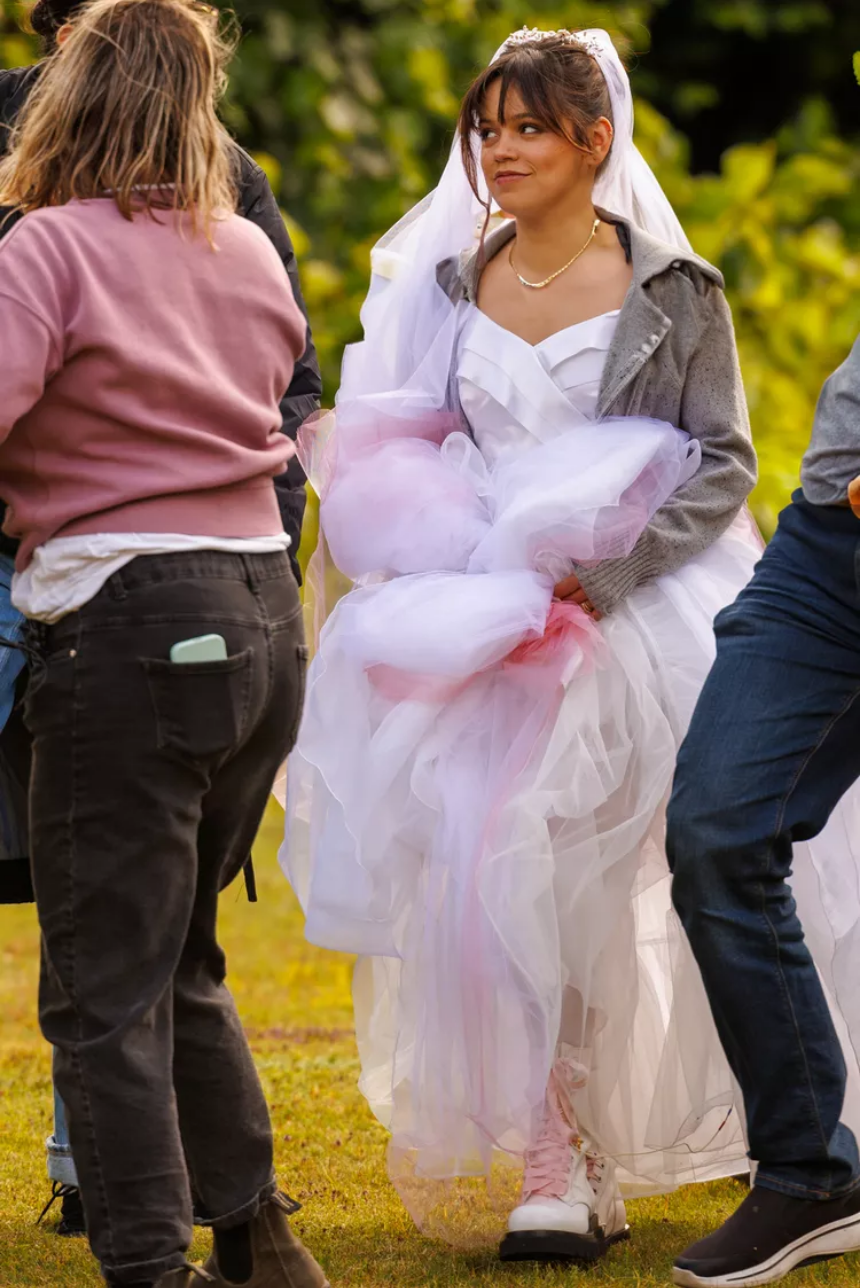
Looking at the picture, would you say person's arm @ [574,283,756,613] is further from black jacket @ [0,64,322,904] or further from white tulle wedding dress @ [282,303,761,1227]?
black jacket @ [0,64,322,904]

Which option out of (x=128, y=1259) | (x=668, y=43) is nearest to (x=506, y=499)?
(x=128, y=1259)

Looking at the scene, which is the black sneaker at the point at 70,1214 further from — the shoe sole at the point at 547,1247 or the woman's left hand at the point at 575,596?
the woman's left hand at the point at 575,596

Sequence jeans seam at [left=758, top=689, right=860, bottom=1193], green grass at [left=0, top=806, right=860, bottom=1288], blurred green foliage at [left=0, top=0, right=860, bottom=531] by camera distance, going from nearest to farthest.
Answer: jeans seam at [left=758, top=689, right=860, bottom=1193] → green grass at [left=0, top=806, right=860, bottom=1288] → blurred green foliage at [left=0, top=0, right=860, bottom=531]

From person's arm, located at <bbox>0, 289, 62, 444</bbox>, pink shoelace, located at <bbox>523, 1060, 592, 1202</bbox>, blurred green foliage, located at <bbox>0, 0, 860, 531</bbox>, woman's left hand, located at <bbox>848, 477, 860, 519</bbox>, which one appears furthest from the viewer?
blurred green foliage, located at <bbox>0, 0, 860, 531</bbox>

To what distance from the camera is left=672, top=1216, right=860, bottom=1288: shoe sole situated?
2.89 metres

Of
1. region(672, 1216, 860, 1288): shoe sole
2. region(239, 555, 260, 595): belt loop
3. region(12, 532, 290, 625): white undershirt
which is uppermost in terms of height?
region(12, 532, 290, 625): white undershirt

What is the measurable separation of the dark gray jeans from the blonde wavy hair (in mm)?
474

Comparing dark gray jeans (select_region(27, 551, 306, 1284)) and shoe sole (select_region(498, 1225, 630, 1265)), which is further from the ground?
dark gray jeans (select_region(27, 551, 306, 1284))

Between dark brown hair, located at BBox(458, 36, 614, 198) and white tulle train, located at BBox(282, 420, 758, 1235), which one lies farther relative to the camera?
dark brown hair, located at BBox(458, 36, 614, 198)

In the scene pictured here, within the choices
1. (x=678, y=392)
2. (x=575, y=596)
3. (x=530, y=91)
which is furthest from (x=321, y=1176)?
(x=530, y=91)

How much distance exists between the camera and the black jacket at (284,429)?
2980 millimetres

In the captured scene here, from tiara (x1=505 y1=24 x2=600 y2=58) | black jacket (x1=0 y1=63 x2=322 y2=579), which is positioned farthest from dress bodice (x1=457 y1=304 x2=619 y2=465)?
tiara (x1=505 y1=24 x2=600 y2=58)

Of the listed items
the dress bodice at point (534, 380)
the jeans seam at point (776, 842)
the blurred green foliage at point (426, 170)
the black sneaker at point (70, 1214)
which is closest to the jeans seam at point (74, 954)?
the black sneaker at point (70, 1214)

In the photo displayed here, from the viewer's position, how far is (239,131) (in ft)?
26.9
